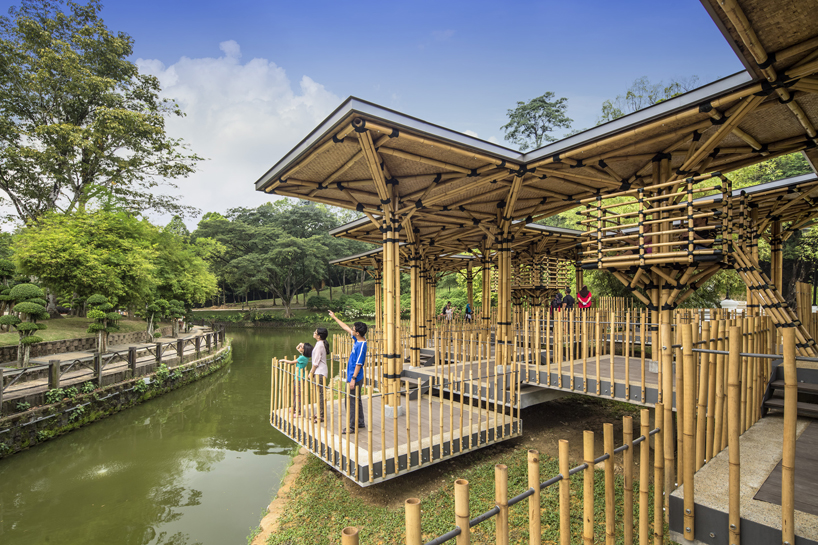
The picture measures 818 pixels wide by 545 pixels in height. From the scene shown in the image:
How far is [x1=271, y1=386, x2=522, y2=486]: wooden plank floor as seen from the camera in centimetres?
486

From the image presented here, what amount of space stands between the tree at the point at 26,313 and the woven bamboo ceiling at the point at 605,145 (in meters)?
8.67

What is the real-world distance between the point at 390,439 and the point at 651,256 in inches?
176

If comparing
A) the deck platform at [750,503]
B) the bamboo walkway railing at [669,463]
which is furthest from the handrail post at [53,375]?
the deck platform at [750,503]

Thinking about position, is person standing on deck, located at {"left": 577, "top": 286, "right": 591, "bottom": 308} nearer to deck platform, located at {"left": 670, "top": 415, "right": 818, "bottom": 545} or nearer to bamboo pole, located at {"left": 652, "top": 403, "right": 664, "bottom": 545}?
deck platform, located at {"left": 670, "top": 415, "right": 818, "bottom": 545}

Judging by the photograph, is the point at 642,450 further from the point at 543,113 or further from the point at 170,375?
the point at 543,113

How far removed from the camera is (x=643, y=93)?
945 inches

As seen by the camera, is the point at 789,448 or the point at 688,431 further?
the point at 688,431

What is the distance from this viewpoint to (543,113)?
3194cm

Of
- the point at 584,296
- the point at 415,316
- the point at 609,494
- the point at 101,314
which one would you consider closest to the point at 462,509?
the point at 609,494

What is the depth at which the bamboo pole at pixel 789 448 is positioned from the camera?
1.88 metres

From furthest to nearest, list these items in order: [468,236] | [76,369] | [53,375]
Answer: [468,236]
[76,369]
[53,375]

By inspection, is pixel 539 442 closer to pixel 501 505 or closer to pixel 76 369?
pixel 501 505

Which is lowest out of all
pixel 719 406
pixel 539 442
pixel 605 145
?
pixel 539 442

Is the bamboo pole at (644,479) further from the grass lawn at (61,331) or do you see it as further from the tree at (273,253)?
the tree at (273,253)
